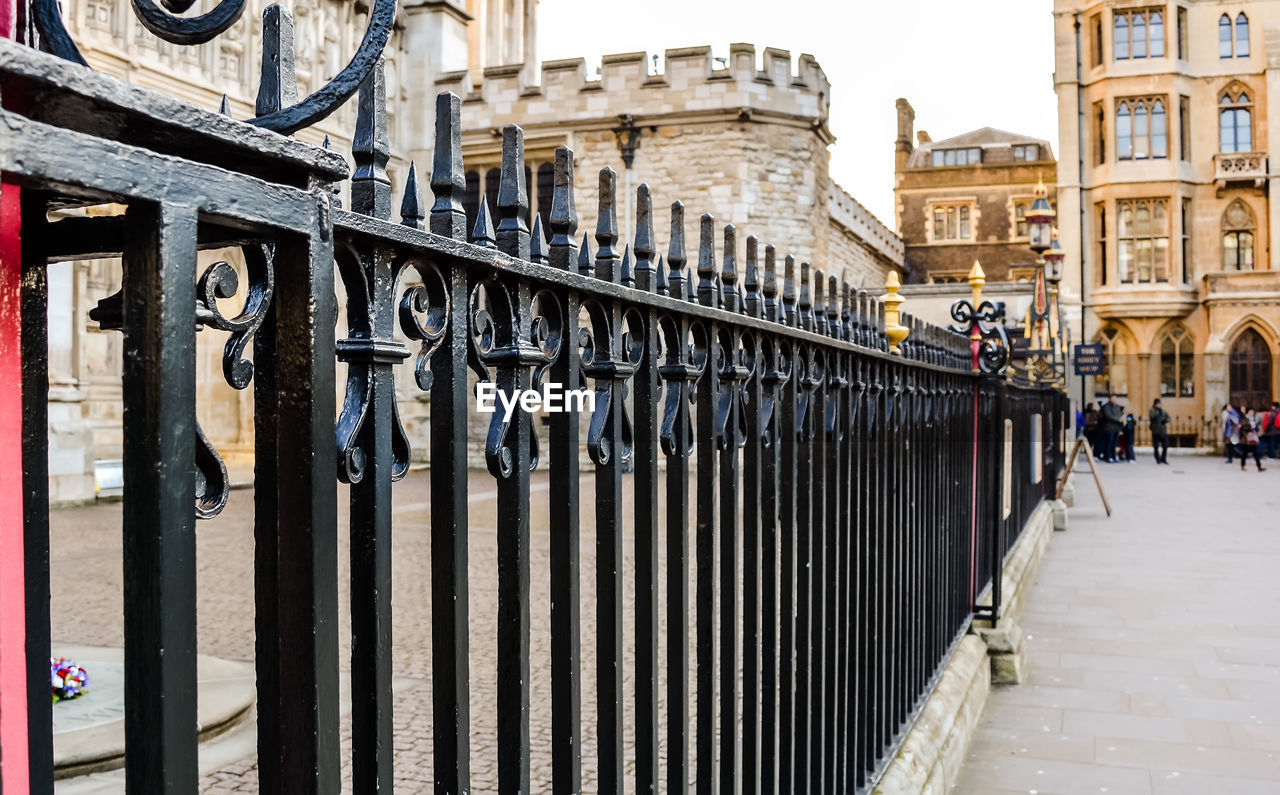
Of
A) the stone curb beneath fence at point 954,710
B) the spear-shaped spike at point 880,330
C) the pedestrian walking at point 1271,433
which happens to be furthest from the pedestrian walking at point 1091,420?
the spear-shaped spike at point 880,330

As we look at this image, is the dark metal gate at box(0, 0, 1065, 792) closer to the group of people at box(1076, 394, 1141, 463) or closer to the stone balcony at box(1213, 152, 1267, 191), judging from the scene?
the group of people at box(1076, 394, 1141, 463)

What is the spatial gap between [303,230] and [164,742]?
42 centimetres

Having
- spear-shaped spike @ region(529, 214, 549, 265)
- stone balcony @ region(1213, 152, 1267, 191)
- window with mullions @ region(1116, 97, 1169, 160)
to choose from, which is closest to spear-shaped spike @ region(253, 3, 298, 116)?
spear-shaped spike @ region(529, 214, 549, 265)

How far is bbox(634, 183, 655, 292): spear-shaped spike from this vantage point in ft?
5.56

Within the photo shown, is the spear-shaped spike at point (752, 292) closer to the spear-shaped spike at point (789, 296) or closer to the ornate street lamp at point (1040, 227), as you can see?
the spear-shaped spike at point (789, 296)

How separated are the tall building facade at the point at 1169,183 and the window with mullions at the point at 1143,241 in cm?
3

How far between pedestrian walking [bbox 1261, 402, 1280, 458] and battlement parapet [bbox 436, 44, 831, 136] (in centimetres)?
1327

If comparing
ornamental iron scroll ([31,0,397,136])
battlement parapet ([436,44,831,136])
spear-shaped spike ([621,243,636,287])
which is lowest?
spear-shaped spike ([621,243,636,287])

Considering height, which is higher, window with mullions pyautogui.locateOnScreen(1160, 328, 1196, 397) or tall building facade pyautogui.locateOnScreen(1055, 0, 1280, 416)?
tall building facade pyautogui.locateOnScreen(1055, 0, 1280, 416)

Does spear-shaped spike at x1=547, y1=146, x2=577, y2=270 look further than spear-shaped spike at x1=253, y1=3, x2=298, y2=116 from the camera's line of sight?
Yes

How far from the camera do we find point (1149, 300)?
30.7 m

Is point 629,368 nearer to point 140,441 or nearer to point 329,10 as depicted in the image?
point 140,441

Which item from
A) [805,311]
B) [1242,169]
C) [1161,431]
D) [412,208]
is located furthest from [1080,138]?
[412,208]

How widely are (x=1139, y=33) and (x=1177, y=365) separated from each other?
987 cm
